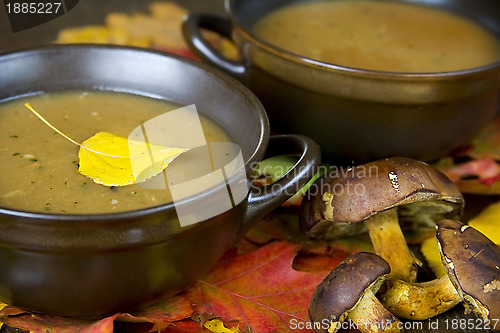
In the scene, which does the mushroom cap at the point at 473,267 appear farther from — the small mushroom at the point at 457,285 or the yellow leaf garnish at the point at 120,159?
the yellow leaf garnish at the point at 120,159

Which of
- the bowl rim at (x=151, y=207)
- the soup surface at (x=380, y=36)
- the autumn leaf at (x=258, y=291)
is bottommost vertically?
the autumn leaf at (x=258, y=291)

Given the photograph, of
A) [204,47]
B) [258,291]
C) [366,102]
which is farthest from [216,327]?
[204,47]

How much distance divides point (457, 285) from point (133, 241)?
45 centimetres

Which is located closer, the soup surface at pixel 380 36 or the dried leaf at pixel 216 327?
the dried leaf at pixel 216 327

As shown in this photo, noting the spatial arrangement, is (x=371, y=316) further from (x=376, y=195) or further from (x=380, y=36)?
(x=380, y=36)

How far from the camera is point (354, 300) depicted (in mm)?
907

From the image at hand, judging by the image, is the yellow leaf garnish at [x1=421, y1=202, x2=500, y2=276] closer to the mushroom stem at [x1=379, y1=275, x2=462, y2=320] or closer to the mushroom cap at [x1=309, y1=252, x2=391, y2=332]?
the mushroom stem at [x1=379, y1=275, x2=462, y2=320]

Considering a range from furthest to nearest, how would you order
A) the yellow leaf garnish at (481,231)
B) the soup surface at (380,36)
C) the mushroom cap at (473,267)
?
the soup surface at (380,36), the yellow leaf garnish at (481,231), the mushroom cap at (473,267)

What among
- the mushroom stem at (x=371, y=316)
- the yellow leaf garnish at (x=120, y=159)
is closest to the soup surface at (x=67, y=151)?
the yellow leaf garnish at (x=120, y=159)

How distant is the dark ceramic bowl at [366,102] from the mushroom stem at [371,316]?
410 mm

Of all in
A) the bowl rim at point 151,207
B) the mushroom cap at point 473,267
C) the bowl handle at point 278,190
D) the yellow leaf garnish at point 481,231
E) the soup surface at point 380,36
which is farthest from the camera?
the soup surface at point 380,36

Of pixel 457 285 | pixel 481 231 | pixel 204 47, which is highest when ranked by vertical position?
pixel 204 47

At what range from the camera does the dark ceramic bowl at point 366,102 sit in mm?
1202

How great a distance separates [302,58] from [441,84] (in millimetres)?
260
